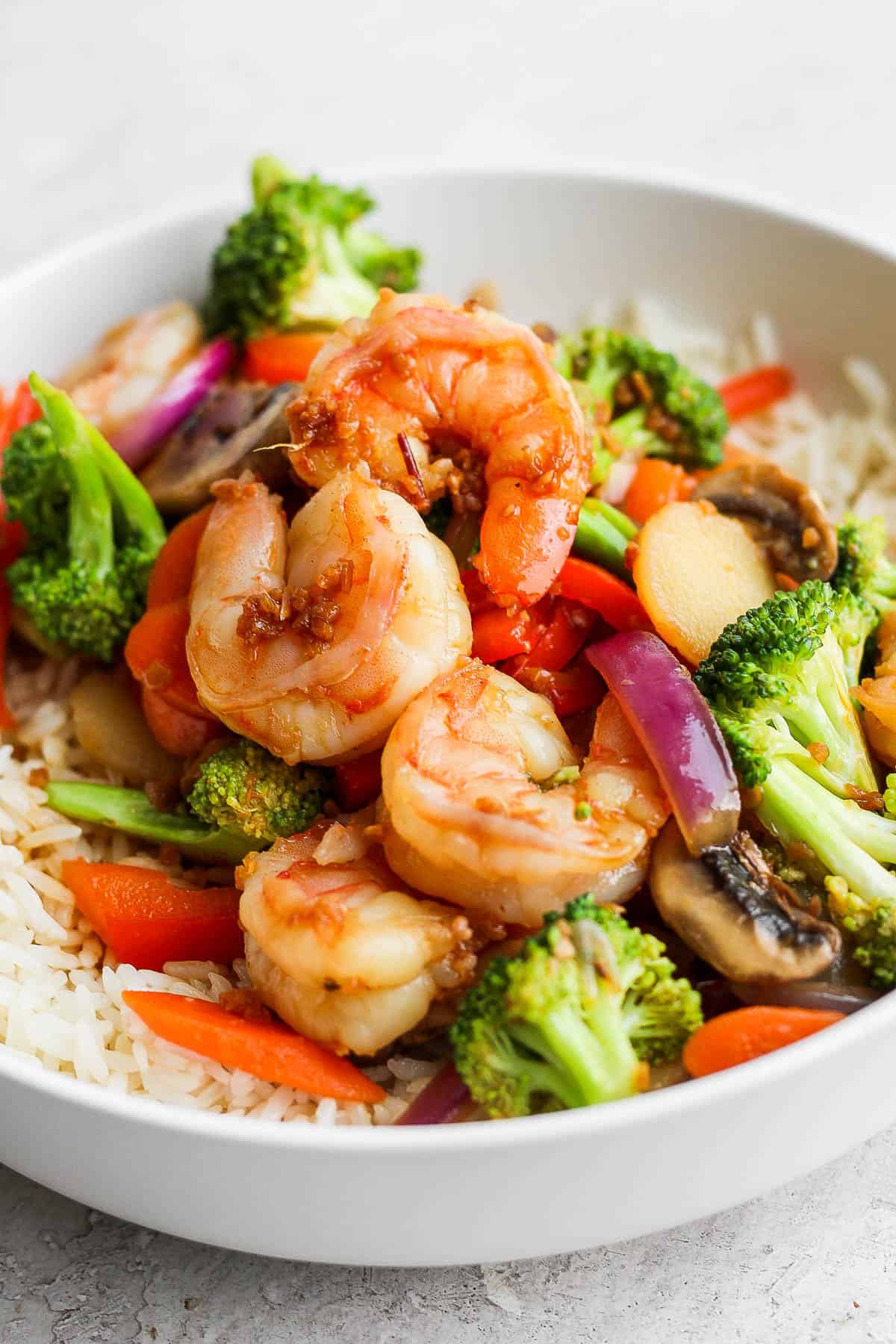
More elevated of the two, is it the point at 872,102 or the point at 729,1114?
the point at 872,102

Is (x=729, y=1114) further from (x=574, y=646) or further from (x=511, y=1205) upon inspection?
(x=574, y=646)

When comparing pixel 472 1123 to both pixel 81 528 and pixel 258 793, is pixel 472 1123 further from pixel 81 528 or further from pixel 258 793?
pixel 81 528

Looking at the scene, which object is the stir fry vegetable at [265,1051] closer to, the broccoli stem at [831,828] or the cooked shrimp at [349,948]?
the cooked shrimp at [349,948]

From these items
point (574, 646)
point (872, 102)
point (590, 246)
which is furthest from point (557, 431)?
point (872, 102)

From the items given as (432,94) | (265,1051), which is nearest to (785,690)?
(265,1051)

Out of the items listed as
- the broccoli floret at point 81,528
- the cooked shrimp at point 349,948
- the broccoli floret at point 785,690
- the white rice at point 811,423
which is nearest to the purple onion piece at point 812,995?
the broccoli floret at point 785,690
